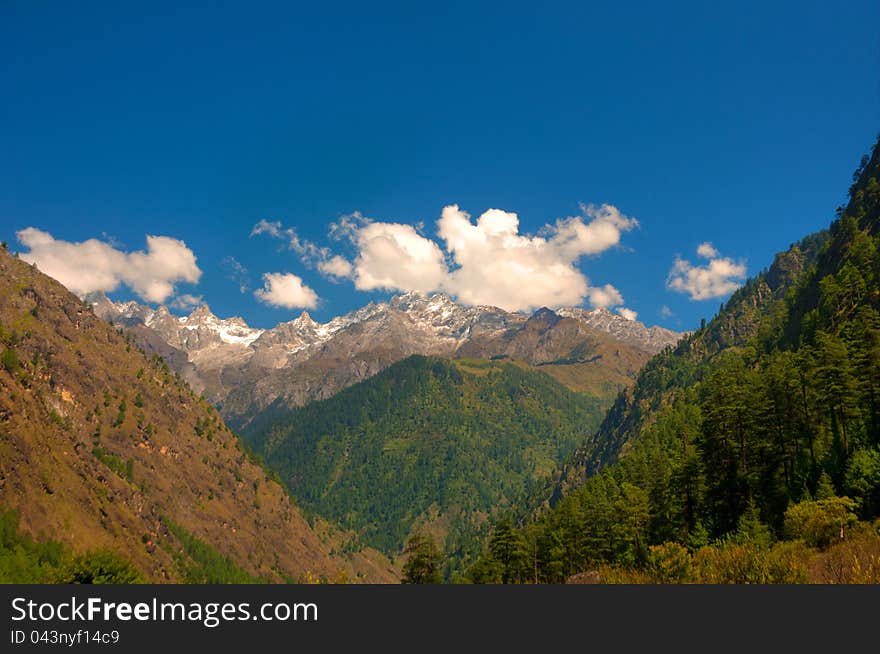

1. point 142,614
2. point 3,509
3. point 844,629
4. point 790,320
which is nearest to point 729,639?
point 844,629

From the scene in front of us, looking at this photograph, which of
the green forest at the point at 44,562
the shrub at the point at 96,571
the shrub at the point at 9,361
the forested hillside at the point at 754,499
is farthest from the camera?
the shrub at the point at 9,361

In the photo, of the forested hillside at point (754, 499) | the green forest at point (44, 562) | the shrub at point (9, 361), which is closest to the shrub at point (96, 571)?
the green forest at point (44, 562)

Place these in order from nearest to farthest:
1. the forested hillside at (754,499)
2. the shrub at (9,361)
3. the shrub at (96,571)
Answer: the forested hillside at (754,499), the shrub at (96,571), the shrub at (9,361)

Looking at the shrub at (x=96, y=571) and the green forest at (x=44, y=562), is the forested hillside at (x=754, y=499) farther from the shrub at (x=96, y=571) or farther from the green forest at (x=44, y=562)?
the green forest at (x=44, y=562)

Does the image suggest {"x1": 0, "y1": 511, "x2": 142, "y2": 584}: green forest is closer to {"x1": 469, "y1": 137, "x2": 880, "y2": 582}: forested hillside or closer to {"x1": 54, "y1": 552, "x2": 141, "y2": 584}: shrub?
{"x1": 54, "y1": 552, "x2": 141, "y2": 584}: shrub

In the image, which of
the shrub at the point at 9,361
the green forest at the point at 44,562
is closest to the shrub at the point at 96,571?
the green forest at the point at 44,562

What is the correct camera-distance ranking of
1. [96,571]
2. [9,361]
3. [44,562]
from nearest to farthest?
[96,571]
[44,562]
[9,361]

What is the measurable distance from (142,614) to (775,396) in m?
72.8

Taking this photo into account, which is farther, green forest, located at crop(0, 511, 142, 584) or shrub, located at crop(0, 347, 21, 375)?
shrub, located at crop(0, 347, 21, 375)

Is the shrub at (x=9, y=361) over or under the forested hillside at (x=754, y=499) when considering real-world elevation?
over

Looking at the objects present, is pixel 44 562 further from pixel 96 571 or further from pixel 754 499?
pixel 754 499

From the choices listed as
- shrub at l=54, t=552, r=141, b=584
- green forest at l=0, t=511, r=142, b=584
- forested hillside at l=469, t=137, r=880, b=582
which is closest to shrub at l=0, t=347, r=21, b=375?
green forest at l=0, t=511, r=142, b=584

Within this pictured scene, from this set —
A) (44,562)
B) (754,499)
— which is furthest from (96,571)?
(44,562)

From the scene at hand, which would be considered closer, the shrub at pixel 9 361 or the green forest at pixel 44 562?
the green forest at pixel 44 562
